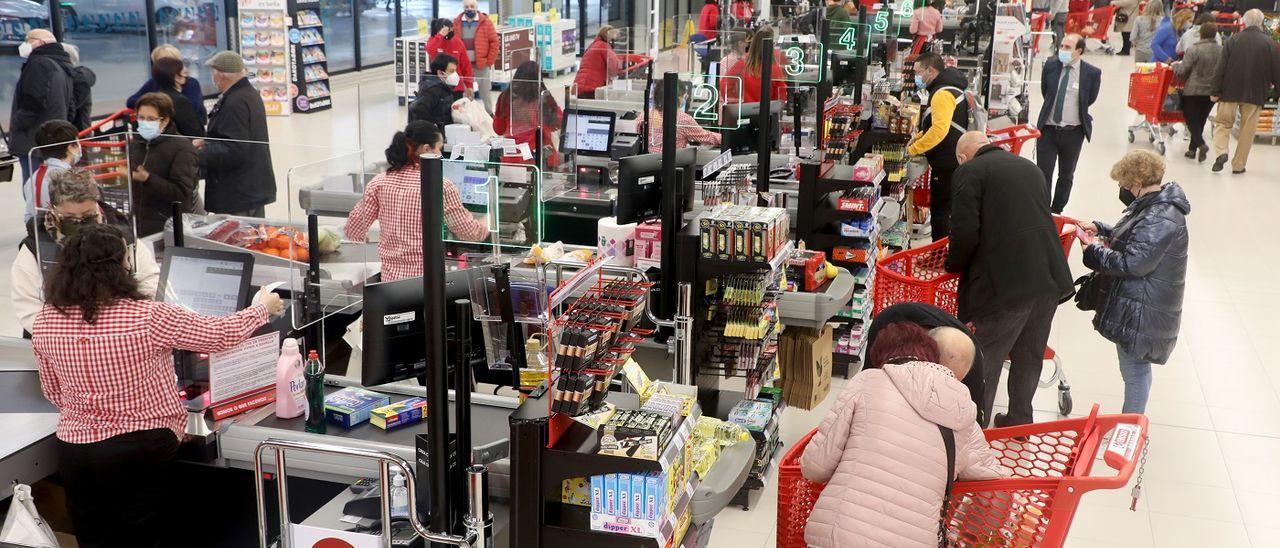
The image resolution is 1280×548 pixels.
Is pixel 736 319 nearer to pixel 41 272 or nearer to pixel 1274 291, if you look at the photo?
pixel 41 272

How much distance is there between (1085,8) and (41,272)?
2455 cm

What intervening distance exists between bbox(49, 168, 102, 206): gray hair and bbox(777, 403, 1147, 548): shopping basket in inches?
123

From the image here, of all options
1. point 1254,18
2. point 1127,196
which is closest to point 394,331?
point 1127,196

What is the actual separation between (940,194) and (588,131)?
2677 millimetres

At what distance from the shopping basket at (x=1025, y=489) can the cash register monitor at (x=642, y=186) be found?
145 centimetres

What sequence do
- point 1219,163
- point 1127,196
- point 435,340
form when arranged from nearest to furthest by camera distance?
1. point 435,340
2. point 1127,196
3. point 1219,163

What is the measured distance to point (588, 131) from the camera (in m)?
7.77

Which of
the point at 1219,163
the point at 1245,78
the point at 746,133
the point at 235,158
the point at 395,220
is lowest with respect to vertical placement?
the point at 1219,163

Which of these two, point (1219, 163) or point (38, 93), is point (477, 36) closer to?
point (38, 93)

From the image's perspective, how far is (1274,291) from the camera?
8.69 metres

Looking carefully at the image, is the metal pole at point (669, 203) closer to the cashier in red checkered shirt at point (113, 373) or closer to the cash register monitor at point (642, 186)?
the cash register monitor at point (642, 186)

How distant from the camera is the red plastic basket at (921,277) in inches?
219

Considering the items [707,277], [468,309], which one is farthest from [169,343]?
[707,277]

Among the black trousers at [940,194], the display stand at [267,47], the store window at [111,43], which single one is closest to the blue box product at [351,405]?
the black trousers at [940,194]
